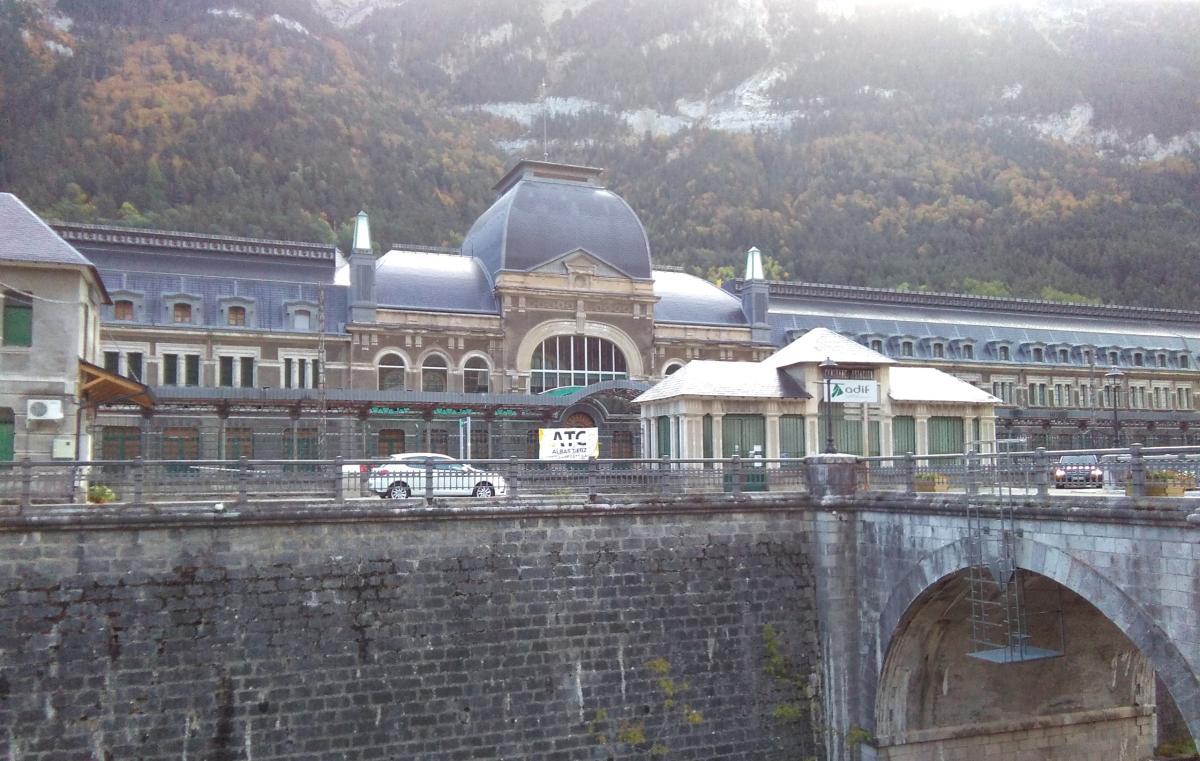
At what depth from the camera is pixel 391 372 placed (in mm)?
45750

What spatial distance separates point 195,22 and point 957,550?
136 meters

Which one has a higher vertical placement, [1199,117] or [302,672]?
[1199,117]

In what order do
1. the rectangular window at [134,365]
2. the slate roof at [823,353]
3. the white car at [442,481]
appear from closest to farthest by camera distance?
the white car at [442,481] < the slate roof at [823,353] < the rectangular window at [134,365]

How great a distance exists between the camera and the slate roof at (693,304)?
51.5 m

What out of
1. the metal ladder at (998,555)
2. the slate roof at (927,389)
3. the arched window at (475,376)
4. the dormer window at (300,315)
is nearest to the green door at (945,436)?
the slate roof at (927,389)

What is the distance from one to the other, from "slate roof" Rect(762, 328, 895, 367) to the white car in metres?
11.1

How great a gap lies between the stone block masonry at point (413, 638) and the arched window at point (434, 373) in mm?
25982

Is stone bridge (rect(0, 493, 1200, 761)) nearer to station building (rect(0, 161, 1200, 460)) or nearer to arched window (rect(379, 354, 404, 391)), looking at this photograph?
station building (rect(0, 161, 1200, 460))

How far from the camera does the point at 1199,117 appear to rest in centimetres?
14400

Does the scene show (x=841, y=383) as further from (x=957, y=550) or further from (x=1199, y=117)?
(x=1199, y=117)

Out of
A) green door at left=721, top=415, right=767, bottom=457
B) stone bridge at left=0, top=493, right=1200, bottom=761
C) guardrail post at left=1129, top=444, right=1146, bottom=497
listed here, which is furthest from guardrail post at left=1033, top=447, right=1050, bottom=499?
green door at left=721, top=415, right=767, bottom=457

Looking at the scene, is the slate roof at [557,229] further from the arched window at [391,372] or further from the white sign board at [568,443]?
the white sign board at [568,443]

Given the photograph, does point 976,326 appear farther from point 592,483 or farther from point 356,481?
point 356,481

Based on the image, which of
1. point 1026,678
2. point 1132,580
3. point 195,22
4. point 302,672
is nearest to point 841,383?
point 1026,678
